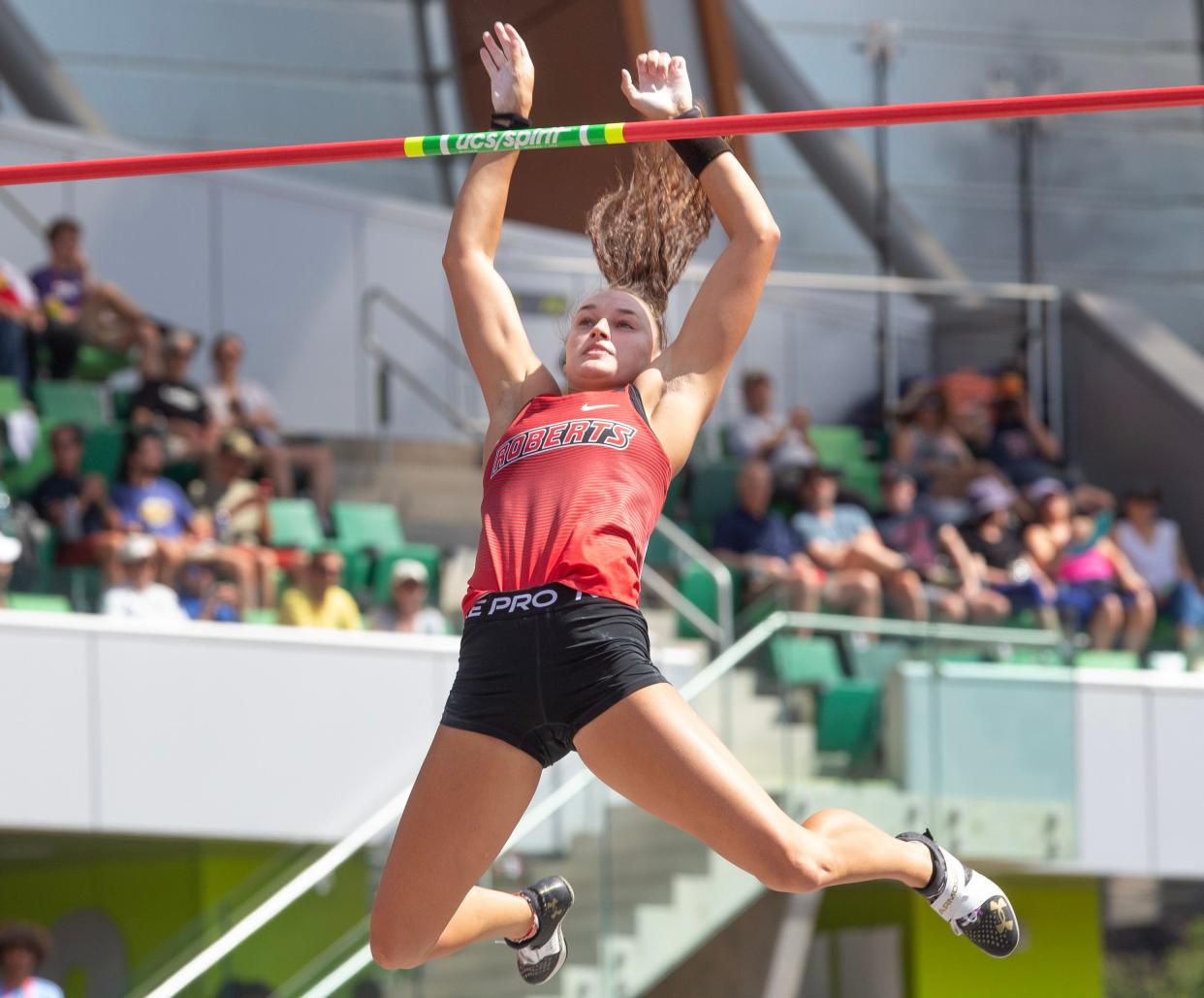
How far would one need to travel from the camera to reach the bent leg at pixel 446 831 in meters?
3.94

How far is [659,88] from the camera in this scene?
4449 millimetres

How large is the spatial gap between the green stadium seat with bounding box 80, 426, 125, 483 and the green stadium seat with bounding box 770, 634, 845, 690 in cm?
312

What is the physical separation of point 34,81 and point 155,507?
18.0ft

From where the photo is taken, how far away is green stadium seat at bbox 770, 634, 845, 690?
8.78 metres

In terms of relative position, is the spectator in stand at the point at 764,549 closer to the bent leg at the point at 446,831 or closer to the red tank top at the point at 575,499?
the red tank top at the point at 575,499

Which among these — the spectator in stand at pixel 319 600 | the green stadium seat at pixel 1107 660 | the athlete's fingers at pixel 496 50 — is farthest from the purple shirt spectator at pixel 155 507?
the athlete's fingers at pixel 496 50

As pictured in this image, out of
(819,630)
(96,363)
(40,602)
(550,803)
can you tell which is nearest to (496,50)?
(550,803)

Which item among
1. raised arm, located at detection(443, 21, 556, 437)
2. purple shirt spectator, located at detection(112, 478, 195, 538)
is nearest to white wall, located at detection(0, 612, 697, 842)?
purple shirt spectator, located at detection(112, 478, 195, 538)

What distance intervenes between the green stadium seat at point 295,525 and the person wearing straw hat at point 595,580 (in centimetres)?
531

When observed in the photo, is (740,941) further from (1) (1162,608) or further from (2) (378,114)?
(2) (378,114)

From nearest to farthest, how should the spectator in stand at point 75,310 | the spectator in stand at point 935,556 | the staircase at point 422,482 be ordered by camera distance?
1. the spectator in stand at point 935,556
2. the staircase at point 422,482
3. the spectator in stand at point 75,310

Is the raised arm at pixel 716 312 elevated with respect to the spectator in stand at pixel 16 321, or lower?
lower

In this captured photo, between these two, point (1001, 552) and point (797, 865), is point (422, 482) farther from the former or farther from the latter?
point (797, 865)

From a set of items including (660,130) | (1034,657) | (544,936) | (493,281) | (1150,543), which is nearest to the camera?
(660,130)
